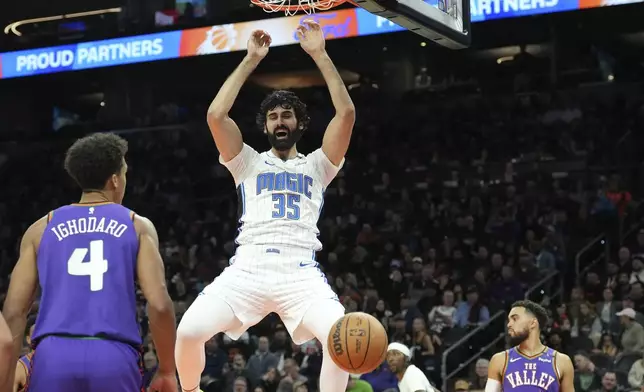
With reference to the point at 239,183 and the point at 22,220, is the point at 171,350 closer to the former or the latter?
A: the point at 239,183

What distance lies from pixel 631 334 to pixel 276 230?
7826mm

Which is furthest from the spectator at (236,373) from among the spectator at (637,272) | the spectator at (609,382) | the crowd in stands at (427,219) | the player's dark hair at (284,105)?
the player's dark hair at (284,105)

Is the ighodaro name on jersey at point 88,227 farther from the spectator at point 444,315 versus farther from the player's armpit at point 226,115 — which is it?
the spectator at point 444,315

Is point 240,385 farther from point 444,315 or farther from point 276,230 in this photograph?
point 276,230

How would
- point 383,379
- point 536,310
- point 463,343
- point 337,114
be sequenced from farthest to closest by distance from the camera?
point 463,343 → point 383,379 → point 536,310 → point 337,114

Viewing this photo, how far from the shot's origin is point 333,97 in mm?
6414

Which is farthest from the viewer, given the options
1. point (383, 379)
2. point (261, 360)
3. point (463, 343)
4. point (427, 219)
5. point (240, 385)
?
point (427, 219)

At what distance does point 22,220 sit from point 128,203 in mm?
2385

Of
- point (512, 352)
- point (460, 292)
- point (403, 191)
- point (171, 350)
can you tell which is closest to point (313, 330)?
point (171, 350)

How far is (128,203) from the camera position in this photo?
21812 millimetres

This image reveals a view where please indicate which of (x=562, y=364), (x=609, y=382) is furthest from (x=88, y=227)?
(x=609, y=382)

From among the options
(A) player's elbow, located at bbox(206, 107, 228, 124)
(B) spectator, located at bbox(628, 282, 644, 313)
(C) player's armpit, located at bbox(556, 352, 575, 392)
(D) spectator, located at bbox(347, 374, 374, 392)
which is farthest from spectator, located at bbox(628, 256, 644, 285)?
(A) player's elbow, located at bbox(206, 107, 228, 124)

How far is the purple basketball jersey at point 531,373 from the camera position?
8734 millimetres

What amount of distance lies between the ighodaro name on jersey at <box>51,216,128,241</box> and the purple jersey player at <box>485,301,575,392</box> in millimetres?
5168
